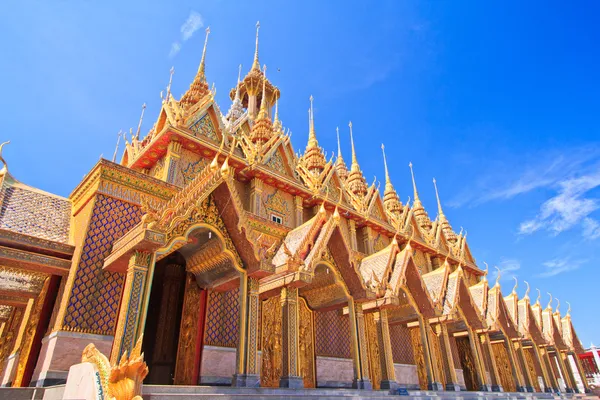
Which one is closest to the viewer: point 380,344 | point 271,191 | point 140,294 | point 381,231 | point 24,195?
point 140,294

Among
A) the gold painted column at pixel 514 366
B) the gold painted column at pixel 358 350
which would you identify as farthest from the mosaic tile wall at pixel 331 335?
the gold painted column at pixel 514 366

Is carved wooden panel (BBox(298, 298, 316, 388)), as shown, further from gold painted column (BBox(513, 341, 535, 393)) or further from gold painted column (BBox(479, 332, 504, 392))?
gold painted column (BBox(513, 341, 535, 393))

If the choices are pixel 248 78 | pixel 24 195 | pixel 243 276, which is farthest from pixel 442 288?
pixel 248 78

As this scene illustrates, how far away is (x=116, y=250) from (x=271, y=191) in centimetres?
875

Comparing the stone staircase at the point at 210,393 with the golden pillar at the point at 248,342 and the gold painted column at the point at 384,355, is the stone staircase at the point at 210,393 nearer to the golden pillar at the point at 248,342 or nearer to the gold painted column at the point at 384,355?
the golden pillar at the point at 248,342

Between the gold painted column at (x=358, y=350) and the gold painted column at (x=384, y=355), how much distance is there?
82cm

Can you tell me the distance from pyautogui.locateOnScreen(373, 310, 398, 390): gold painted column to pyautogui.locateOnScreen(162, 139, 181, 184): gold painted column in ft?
24.6

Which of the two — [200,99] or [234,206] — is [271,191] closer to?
[200,99]

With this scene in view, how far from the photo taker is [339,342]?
13695 mm

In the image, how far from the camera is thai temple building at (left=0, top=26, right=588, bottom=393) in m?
7.76

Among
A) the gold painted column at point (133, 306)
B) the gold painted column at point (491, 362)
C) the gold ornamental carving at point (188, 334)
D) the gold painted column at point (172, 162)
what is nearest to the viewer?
the gold painted column at point (133, 306)

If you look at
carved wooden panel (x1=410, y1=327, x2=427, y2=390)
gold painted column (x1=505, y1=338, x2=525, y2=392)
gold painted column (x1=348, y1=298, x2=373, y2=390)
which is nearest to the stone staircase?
gold painted column (x1=348, y1=298, x2=373, y2=390)

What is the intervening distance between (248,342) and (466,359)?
15699 mm

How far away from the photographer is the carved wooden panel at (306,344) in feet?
40.1
